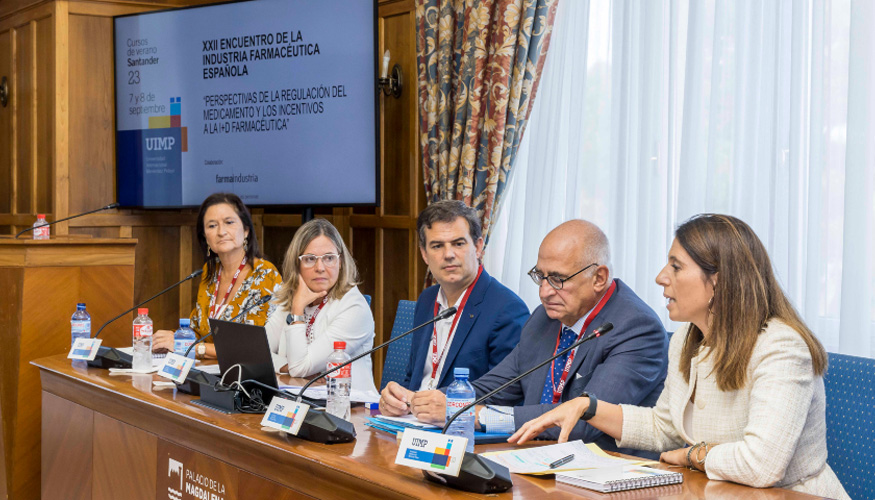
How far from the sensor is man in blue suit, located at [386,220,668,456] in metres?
2.24

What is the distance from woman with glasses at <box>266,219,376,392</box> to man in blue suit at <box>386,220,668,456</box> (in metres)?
0.75

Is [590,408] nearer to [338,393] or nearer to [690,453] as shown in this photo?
[690,453]

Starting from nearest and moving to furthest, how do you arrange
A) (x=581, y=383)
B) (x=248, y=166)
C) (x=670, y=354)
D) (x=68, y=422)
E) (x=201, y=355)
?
(x=670, y=354) → (x=581, y=383) → (x=68, y=422) → (x=201, y=355) → (x=248, y=166)

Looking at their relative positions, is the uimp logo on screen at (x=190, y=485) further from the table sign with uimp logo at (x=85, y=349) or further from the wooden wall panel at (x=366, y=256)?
the wooden wall panel at (x=366, y=256)

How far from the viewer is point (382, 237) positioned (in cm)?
480

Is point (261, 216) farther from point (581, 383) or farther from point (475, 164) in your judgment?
point (581, 383)

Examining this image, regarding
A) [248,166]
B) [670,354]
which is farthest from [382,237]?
[670,354]

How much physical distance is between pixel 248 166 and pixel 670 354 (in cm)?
316

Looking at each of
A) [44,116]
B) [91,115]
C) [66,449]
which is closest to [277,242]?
[91,115]

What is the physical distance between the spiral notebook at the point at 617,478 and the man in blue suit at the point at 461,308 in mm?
1089

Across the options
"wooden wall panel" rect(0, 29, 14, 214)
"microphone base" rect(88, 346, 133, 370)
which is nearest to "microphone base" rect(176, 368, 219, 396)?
"microphone base" rect(88, 346, 133, 370)

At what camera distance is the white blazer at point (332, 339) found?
120 inches

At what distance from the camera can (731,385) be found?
1.89 m

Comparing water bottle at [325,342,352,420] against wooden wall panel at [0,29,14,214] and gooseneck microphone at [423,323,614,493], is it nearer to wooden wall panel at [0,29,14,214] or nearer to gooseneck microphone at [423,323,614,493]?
gooseneck microphone at [423,323,614,493]
